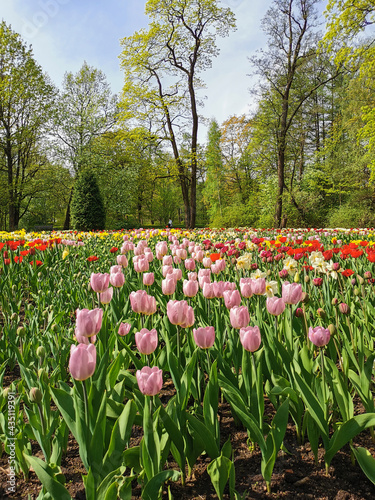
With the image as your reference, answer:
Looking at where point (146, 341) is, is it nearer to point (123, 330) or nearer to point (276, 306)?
point (123, 330)

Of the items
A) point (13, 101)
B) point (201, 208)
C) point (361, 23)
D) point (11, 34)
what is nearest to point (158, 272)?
point (361, 23)

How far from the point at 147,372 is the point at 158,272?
2465mm

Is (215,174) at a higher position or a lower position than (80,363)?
higher

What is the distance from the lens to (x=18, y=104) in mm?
21125

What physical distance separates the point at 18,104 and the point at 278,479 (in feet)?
82.5

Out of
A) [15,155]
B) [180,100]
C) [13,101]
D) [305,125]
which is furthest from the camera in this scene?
[305,125]

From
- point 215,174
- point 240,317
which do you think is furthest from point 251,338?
point 215,174

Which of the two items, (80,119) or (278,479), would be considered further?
(80,119)

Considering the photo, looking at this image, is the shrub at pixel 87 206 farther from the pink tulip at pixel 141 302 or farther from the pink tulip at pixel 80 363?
the pink tulip at pixel 80 363

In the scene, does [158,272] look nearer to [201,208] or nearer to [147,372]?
[147,372]

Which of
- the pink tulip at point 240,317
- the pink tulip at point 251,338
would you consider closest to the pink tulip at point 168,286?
the pink tulip at point 240,317

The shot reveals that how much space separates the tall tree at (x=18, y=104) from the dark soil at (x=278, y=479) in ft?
70.3

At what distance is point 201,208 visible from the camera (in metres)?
49.8

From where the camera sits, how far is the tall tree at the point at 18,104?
20266 millimetres
